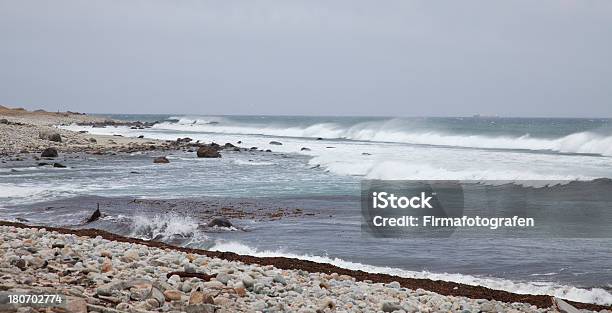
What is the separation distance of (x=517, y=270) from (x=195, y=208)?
8.10 meters

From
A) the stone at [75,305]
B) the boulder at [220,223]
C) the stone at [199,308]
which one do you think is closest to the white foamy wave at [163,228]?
the boulder at [220,223]

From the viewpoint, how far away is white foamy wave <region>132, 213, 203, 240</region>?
37.9ft

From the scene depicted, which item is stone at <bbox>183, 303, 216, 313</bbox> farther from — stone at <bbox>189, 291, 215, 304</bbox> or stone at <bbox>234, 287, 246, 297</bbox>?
stone at <bbox>234, 287, 246, 297</bbox>

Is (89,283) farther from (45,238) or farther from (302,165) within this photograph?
(302,165)

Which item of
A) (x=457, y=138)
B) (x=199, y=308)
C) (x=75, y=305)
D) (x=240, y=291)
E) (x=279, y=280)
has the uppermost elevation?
(x=75, y=305)

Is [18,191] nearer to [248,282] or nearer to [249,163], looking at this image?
[248,282]

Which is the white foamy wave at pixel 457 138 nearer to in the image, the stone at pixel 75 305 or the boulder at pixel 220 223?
the boulder at pixel 220 223

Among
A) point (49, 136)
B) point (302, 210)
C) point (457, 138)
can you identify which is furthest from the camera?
Answer: point (457, 138)

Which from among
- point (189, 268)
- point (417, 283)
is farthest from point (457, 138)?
point (189, 268)

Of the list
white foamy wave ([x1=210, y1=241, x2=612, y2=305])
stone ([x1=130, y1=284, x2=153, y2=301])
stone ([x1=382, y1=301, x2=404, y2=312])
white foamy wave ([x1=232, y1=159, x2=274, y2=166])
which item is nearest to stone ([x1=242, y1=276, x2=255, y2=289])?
stone ([x1=130, y1=284, x2=153, y2=301])

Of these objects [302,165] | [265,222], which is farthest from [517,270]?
[302,165]

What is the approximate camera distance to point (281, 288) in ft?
21.4

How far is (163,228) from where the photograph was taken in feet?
38.9

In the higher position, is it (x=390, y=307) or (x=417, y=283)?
(x=390, y=307)
